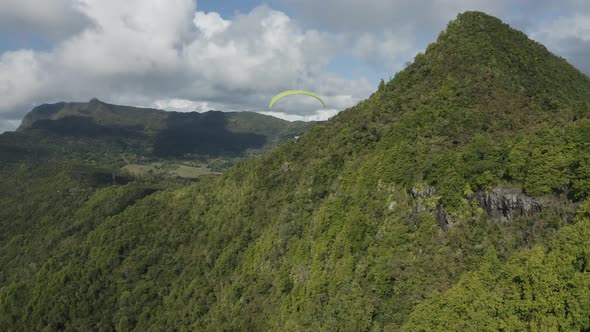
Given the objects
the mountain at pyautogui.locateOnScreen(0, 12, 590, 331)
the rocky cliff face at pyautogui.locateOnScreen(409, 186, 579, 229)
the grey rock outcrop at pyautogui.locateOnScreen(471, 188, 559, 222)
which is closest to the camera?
the mountain at pyautogui.locateOnScreen(0, 12, 590, 331)

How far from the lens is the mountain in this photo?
27.7 meters

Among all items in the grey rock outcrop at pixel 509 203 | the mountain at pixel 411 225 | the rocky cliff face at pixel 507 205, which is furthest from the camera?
the grey rock outcrop at pixel 509 203

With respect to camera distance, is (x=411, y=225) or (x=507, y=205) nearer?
(x=507, y=205)

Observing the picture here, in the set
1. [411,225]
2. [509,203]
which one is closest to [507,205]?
[509,203]

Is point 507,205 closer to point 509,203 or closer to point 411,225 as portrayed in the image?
point 509,203

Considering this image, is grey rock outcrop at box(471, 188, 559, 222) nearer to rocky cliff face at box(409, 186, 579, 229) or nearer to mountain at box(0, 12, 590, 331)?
rocky cliff face at box(409, 186, 579, 229)

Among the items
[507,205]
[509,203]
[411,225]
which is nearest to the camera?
[509,203]

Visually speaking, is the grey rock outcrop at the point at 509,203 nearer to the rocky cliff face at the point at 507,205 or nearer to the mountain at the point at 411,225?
the rocky cliff face at the point at 507,205

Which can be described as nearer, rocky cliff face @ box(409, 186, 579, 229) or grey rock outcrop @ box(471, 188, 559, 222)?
rocky cliff face @ box(409, 186, 579, 229)

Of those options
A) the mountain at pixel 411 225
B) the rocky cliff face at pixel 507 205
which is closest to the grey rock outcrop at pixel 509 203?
the rocky cliff face at pixel 507 205

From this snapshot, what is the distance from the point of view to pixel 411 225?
4056 cm

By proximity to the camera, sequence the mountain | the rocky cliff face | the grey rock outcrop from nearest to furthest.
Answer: the mountain, the rocky cliff face, the grey rock outcrop

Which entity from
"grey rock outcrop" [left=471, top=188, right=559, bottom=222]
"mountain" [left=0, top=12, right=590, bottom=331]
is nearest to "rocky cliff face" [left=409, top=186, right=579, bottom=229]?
"grey rock outcrop" [left=471, top=188, right=559, bottom=222]

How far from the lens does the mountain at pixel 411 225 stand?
1089 inches
